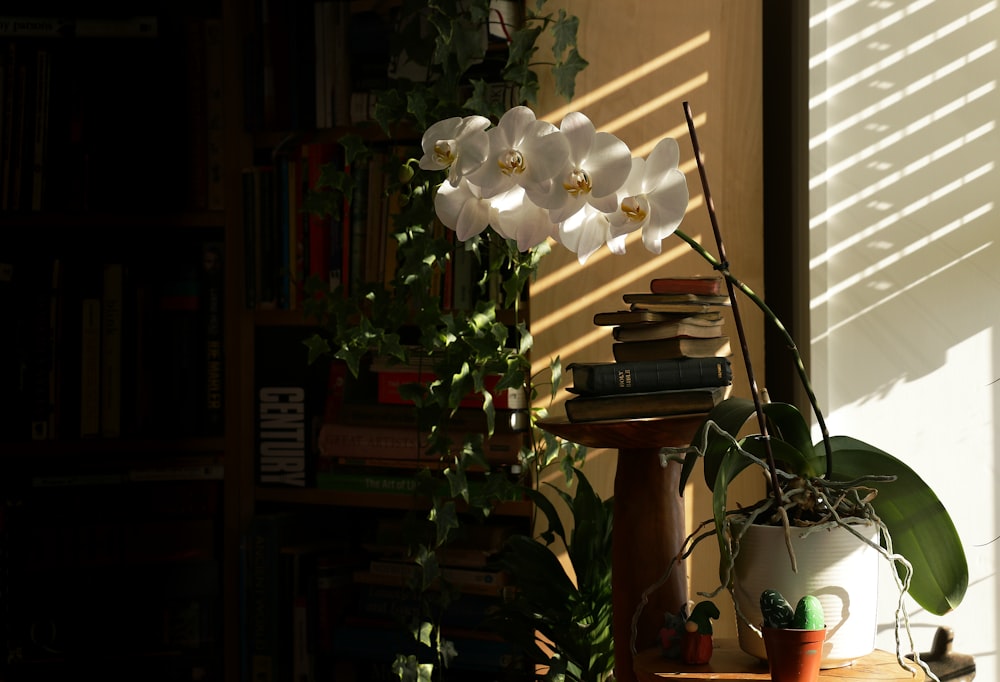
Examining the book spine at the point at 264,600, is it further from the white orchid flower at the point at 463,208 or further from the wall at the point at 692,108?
the white orchid flower at the point at 463,208

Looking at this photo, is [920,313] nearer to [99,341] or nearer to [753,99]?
[753,99]

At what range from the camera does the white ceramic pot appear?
0.92 m

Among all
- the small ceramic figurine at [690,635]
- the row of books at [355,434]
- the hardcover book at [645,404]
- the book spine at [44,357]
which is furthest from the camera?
the book spine at [44,357]

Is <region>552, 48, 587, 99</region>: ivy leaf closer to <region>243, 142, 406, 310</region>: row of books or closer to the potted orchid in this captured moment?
<region>243, 142, 406, 310</region>: row of books

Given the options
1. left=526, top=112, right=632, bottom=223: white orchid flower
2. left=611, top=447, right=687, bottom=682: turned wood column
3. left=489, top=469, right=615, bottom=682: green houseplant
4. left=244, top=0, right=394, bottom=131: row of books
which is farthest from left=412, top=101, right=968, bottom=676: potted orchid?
left=244, top=0, right=394, bottom=131: row of books

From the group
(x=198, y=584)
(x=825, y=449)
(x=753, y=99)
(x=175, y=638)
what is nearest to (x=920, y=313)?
(x=753, y=99)

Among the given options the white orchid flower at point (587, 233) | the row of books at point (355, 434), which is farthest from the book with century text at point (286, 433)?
the white orchid flower at point (587, 233)

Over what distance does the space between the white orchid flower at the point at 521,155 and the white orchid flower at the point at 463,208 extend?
0.05m

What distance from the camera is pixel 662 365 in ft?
3.66

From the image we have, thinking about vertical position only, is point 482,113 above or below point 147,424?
above

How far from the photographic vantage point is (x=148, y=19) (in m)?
1.95

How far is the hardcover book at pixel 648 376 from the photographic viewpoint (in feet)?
3.65

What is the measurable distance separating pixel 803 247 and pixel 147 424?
4.37 feet

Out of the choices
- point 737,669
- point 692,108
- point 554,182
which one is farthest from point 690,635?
point 692,108
